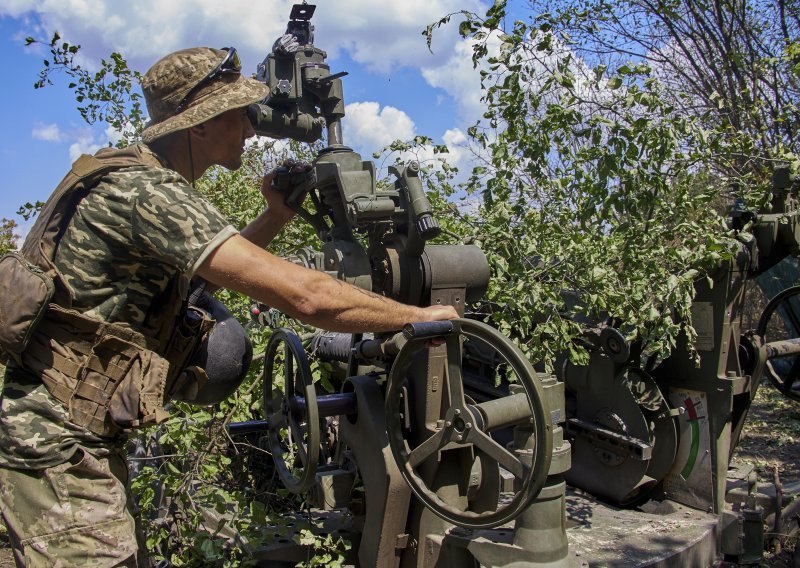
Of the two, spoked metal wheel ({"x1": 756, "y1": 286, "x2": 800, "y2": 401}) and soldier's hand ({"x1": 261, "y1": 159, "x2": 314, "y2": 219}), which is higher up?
soldier's hand ({"x1": 261, "y1": 159, "x2": 314, "y2": 219})

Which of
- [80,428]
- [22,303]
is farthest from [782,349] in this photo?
[22,303]

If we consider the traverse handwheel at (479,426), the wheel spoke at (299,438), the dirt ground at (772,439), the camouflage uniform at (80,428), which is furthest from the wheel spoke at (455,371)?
the dirt ground at (772,439)

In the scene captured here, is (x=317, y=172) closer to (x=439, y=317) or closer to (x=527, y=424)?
(x=439, y=317)

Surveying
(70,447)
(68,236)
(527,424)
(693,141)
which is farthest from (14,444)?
(693,141)

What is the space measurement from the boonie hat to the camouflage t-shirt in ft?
1.25

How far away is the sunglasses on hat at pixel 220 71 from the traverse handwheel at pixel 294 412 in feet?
3.32

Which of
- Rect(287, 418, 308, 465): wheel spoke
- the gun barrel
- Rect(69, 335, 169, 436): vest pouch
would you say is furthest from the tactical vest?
the gun barrel

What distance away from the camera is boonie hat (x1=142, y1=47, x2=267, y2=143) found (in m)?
2.91

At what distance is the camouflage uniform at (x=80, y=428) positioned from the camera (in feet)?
8.22

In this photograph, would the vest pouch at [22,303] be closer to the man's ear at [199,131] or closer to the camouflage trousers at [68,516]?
the camouflage trousers at [68,516]

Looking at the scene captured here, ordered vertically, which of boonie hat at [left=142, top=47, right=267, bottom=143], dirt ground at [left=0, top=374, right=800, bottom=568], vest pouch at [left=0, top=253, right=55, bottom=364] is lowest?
dirt ground at [left=0, top=374, right=800, bottom=568]

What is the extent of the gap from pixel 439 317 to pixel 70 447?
4.32 feet

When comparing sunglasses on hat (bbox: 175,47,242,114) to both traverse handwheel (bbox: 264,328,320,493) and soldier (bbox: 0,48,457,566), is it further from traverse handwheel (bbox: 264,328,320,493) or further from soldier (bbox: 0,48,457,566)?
traverse handwheel (bbox: 264,328,320,493)

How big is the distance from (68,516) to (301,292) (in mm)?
1027
